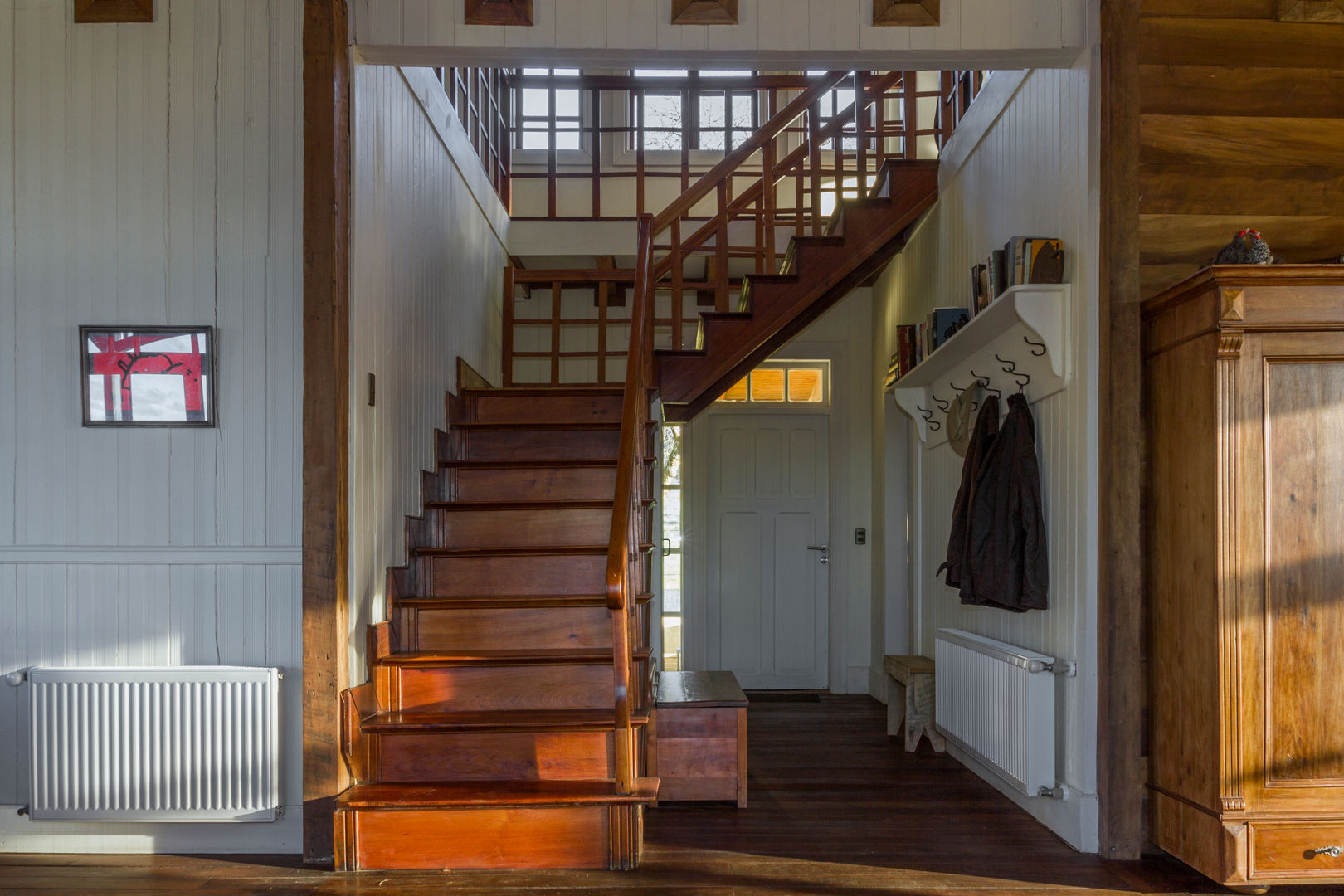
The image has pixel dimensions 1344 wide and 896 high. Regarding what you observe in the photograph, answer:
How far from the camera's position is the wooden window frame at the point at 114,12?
11.7 feet

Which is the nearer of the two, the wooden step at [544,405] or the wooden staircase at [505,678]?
the wooden staircase at [505,678]

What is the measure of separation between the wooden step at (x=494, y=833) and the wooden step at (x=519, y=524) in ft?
4.45

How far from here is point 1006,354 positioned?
4227 millimetres

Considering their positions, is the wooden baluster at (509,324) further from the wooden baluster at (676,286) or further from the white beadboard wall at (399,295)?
A: the wooden baluster at (676,286)

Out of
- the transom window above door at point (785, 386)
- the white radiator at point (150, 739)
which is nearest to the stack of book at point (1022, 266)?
the white radiator at point (150, 739)

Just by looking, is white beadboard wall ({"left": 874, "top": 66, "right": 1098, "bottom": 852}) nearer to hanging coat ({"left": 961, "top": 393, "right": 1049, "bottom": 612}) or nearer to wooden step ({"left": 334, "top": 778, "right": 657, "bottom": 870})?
hanging coat ({"left": 961, "top": 393, "right": 1049, "bottom": 612})

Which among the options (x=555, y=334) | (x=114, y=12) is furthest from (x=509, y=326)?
(x=114, y=12)

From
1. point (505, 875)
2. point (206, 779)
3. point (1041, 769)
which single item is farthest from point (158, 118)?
point (1041, 769)

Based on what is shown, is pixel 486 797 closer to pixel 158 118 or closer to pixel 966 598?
pixel 966 598

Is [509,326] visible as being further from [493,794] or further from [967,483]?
[493,794]

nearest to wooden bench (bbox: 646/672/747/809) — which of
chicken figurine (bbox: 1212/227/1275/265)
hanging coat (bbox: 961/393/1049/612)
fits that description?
hanging coat (bbox: 961/393/1049/612)

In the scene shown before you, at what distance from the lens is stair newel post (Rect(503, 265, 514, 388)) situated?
638 cm

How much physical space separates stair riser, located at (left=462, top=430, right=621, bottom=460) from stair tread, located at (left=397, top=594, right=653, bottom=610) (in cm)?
112

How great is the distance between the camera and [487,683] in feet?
12.7
